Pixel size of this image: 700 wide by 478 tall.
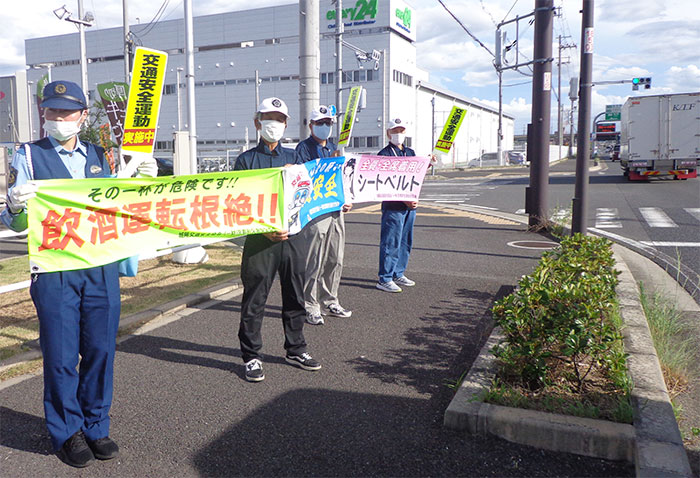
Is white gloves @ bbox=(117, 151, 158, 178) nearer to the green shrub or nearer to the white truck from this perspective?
the green shrub

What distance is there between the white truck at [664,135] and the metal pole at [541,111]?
15983 mm

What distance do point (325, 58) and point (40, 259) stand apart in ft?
179

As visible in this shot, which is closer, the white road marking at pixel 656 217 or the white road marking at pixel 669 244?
the white road marking at pixel 669 244

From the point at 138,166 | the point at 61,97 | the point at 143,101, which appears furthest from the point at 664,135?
the point at 61,97

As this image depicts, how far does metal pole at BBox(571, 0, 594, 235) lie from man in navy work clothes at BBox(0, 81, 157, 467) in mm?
7848

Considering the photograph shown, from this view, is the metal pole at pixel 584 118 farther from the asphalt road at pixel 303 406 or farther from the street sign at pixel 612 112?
the street sign at pixel 612 112

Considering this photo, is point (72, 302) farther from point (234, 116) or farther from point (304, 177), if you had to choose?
point (234, 116)

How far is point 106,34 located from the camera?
64.9 meters

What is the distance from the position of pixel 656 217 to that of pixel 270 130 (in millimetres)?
12741

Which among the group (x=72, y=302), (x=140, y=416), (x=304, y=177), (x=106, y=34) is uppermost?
(x=106, y=34)

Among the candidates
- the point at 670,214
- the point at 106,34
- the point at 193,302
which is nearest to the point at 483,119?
the point at 106,34

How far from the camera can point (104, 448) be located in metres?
3.27

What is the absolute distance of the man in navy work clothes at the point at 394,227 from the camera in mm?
6934

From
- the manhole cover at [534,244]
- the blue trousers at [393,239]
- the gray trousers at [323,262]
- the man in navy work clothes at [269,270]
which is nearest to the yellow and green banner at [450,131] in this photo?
the blue trousers at [393,239]
